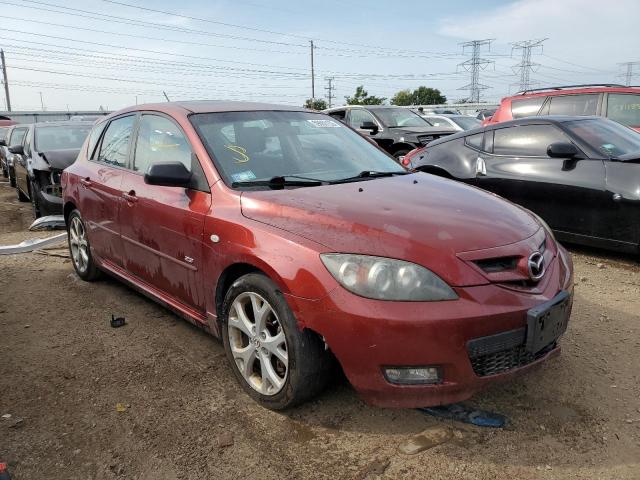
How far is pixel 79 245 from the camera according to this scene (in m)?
5.08

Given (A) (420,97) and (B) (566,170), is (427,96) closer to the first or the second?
(A) (420,97)

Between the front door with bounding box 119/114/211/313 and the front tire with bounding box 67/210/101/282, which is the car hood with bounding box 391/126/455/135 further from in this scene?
the front door with bounding box 119/114/211/313

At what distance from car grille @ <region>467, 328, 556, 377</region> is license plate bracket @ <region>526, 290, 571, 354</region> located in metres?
0.04

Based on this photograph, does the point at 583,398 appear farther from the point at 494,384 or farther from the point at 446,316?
the point at 446,316

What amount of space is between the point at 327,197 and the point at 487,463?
4.90ft

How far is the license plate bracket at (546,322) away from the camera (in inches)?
95.1

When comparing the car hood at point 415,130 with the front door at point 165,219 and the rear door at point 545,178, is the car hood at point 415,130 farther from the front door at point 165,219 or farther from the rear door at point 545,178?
the front door at point 165,219

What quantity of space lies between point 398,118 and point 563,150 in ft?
21.6

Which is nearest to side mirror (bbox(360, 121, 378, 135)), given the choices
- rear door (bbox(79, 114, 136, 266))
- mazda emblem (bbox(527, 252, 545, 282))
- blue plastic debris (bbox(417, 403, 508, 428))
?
rear door (bbox(79, 114, 136, 266))

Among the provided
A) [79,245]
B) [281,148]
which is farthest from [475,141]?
[79,245]

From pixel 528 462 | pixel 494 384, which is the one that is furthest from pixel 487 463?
pixel 494 384

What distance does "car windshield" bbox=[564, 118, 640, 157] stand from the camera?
17.6 ft

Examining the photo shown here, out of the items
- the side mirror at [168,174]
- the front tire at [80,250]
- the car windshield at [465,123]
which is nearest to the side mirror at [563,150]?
the side mirror at [168,174]

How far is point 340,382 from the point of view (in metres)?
2.96
